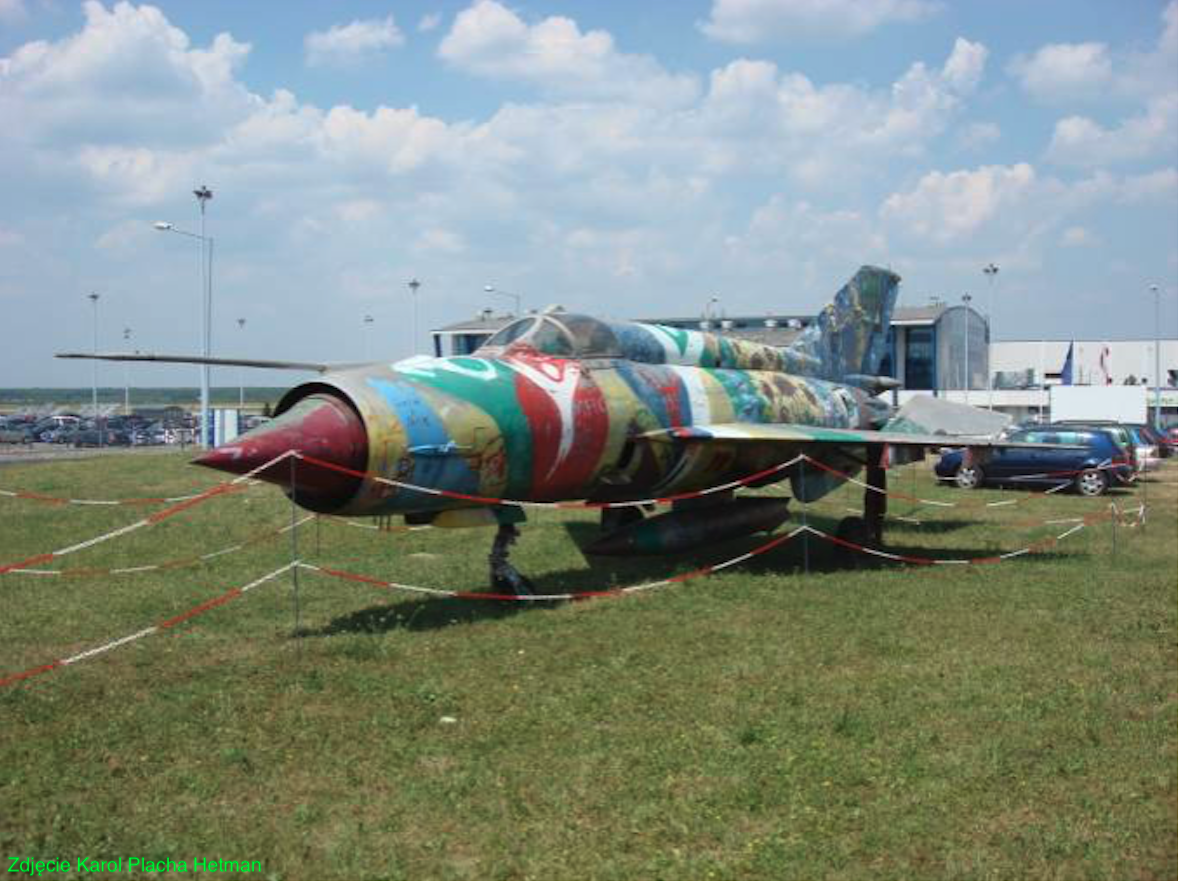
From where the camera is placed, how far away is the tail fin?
59.1 ft

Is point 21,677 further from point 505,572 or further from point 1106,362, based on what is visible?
point 1106,362

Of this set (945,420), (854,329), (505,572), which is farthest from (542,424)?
(945,420)

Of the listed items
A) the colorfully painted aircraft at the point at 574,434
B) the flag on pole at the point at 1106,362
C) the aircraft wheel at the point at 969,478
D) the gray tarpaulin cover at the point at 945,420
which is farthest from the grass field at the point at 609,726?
the flag on pole at the point at 1106,362

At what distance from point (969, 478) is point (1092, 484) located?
2.97 m

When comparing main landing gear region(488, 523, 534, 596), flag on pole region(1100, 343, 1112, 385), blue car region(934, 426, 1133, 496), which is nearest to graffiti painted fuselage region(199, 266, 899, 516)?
main landing gear region(488, 523, 534, 596)

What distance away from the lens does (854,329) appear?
18.6 meters

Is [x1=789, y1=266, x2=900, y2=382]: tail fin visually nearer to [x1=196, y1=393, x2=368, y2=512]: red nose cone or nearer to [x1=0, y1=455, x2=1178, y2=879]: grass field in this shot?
[x1=0, y1=455, x2=1178, y2=879]: grass field

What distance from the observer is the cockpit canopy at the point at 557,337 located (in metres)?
11.6

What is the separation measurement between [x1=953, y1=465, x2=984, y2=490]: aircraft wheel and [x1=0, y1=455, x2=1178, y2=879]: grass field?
14.1 metres

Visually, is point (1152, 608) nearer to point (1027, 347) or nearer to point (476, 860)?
point (476, 860)

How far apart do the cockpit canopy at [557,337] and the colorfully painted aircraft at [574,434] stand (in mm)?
21

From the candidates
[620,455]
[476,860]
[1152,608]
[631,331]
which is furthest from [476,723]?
[1152,608]

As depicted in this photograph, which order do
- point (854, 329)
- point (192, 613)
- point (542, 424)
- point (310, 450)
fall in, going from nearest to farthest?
1. point (310, 450)
2. point (192, 613)
3. point (542, 424)
4. point (854, 329)

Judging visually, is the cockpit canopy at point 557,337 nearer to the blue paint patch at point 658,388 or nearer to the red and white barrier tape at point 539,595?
the blue paint patch at point 658,388
